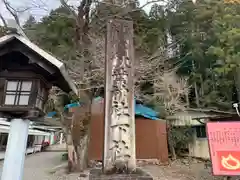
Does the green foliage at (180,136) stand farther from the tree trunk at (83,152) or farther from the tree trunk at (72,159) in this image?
the tree trunk at (72,159)

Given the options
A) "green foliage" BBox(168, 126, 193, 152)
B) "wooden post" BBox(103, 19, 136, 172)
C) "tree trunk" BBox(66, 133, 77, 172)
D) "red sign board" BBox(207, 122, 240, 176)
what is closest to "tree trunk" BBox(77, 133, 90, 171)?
"tree trunk" BBox(66, 133, 77, 172)

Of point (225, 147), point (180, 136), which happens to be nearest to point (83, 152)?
point (225, 147)

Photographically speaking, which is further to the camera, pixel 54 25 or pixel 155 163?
pixel 54 25

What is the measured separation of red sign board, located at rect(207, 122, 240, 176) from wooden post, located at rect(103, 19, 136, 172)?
3.17m

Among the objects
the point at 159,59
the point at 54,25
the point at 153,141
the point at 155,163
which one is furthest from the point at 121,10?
the point at 155,163

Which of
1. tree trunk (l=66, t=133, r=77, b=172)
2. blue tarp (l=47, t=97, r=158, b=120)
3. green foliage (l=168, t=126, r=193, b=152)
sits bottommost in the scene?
tree trunk (l=66, t=133, r=77, b=172)

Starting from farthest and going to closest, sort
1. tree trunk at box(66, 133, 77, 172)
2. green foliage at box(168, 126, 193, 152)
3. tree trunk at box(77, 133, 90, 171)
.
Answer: green foliage at box(168, 126, 193, 152) → tree trunk at box(77, 133, 90, 171) → tree trunk at box(66, 133, 77, 172)

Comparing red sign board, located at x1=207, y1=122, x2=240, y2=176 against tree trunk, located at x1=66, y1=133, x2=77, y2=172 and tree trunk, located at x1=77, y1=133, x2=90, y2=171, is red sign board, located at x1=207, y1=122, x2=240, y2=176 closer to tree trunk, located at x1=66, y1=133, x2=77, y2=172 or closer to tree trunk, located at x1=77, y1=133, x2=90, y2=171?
tree trunk, located at x1=77, y1=133, x2=90, y2=171

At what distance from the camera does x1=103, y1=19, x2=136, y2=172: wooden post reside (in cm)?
376

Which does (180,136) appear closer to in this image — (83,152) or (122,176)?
(83,152)

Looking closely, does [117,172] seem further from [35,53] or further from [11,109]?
[35,53]

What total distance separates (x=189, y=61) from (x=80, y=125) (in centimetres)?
1286

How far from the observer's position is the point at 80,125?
916 centimetres

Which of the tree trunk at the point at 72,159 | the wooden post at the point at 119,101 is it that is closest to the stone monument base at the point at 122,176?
the wooden post at the point at 119,101
